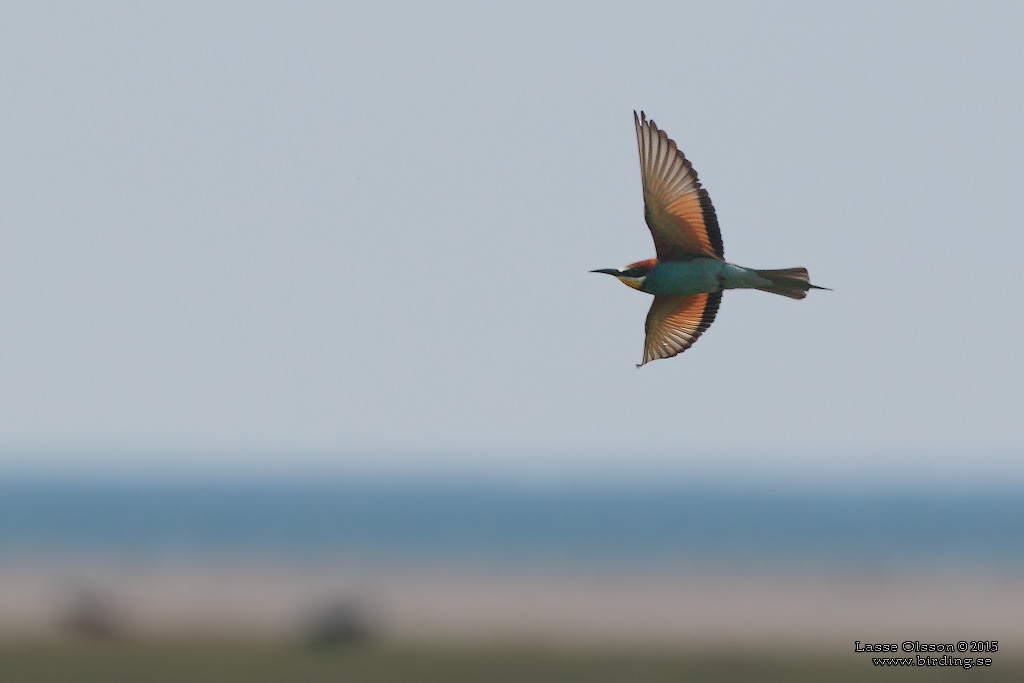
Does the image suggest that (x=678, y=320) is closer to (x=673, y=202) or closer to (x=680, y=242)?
(x=680, y=242)

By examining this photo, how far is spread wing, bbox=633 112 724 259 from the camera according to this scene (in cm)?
996

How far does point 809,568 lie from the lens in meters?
49.8

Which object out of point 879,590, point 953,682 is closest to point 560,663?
point 953,682

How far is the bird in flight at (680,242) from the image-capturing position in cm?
995

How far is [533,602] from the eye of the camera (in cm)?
3091

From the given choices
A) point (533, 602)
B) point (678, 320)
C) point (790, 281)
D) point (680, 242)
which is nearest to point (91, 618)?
point (678, 320)

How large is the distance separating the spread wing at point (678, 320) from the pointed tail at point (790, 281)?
23.6 inches

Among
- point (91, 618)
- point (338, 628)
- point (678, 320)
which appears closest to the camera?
point (678, 320)

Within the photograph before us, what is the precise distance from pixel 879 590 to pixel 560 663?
19237mm

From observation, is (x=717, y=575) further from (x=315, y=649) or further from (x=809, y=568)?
(x=315, y=649)

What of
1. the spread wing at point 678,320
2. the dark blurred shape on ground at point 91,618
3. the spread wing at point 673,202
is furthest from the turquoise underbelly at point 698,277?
the dark blurred shape on ground at point 91,618

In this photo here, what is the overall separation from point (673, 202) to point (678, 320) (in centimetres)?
85

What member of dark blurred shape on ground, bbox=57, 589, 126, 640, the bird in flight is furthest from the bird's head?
dark blurred shape on ground, bbox=57, 589, 126, 640

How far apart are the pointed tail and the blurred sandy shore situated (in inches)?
444
